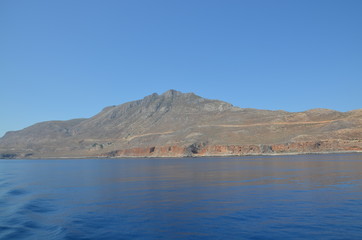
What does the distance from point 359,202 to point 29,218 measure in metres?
30.0

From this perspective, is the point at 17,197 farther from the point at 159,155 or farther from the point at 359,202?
the point at 159,155

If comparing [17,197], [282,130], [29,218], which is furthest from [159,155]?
[29,218]

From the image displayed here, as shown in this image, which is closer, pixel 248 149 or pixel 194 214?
pixel 194 214

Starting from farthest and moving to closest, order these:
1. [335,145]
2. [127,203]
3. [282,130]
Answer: [282,130]
[335,145]
[127,203]

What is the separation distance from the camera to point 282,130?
16625 centimetres

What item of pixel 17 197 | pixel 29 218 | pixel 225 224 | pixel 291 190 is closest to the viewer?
pixel 225 224

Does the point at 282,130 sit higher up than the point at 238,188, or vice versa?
the point at 282,130

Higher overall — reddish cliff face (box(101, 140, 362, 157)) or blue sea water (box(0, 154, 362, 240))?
reddish cliff face (box(101, 140, 362, 157))

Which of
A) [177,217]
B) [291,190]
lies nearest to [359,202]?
[291,190]

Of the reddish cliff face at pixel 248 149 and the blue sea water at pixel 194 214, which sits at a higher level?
the reddish cliff face at pixel 248 149

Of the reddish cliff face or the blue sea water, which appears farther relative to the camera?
the reddish cliff face

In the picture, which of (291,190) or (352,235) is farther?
(291,190)

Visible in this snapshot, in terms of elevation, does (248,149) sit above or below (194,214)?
above

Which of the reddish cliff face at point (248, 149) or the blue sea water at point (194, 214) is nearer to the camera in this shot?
the blue sea water at point (194, 214)
